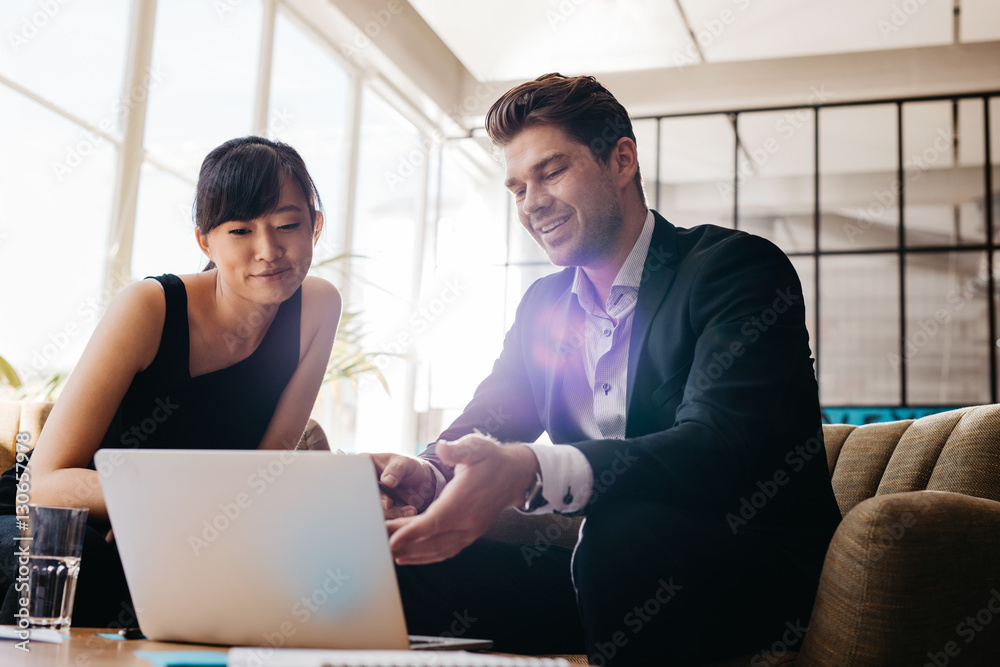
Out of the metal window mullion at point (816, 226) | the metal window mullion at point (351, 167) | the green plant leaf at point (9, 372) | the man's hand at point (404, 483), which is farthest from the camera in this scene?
the metal window mullion at point (816, 226)

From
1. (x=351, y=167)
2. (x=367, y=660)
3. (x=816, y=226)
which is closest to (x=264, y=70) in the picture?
(x=351, y=167)

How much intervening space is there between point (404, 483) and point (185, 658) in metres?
0.50

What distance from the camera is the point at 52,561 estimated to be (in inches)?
41.8

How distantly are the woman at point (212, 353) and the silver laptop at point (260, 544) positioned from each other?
512mm

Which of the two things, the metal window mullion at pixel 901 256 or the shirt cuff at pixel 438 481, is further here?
the metal window mullion at pixel 901 256

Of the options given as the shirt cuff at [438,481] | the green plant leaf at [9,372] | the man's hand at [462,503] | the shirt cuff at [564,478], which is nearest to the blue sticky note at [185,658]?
the man's hand at [462,503]

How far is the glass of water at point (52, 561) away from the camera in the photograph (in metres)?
1.05

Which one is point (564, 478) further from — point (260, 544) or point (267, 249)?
point (267, 249)

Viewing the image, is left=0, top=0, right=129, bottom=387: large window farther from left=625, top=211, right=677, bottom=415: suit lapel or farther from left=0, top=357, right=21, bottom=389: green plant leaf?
left=625, top=211, right=677, bottom=415: suit lapel

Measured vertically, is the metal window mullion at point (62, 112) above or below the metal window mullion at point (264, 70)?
below

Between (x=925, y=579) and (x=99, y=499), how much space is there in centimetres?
120

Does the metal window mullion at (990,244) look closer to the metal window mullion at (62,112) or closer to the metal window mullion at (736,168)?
the metal window mullion at (736,168)

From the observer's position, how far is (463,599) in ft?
4.23

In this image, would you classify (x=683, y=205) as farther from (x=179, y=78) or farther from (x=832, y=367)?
(x=179, y=78)
